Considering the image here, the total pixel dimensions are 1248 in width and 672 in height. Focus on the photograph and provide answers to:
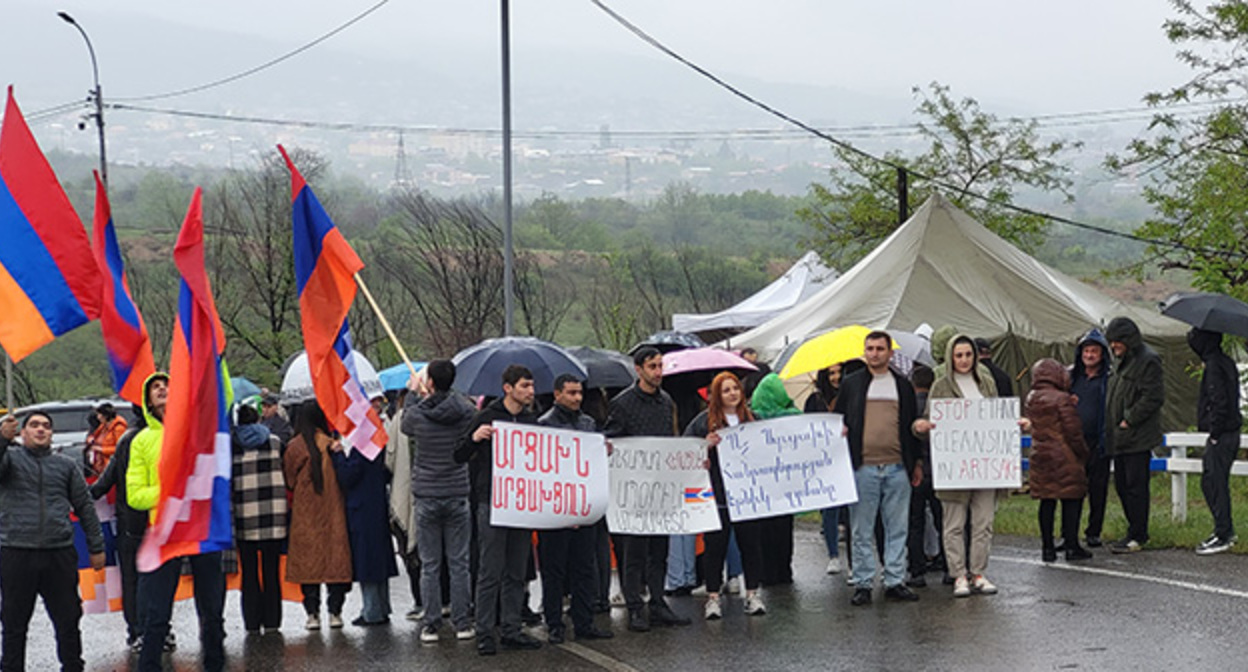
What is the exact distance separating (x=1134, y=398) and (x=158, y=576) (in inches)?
324

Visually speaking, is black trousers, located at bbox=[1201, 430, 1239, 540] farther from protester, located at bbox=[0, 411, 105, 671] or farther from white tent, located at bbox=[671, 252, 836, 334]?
white tent, located at bbox=[671, 252, 836, 334]

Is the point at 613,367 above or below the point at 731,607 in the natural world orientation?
A: above

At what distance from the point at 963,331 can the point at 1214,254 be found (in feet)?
11.5

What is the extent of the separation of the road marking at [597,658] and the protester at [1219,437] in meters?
5.77

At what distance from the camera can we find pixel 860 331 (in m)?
16.8

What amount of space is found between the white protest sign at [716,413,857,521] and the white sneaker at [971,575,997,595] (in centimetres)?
110

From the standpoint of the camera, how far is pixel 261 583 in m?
13.1

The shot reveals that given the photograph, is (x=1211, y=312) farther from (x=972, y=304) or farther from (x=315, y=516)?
(x=972, y=304)

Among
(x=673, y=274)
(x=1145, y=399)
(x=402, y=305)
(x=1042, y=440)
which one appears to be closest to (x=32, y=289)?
(x=1042, y=440)

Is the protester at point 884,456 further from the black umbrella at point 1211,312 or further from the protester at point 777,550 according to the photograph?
the black umbrella at point 1211,312

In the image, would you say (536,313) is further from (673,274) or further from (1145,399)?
Answer: (1145,399)

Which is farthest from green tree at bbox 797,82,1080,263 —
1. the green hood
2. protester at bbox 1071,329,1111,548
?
the green hood

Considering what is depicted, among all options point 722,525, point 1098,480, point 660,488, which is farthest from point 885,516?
point 1098,480

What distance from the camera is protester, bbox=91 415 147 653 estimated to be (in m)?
11.3
